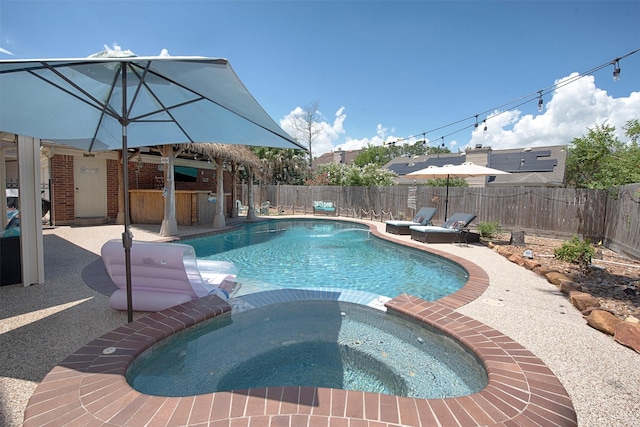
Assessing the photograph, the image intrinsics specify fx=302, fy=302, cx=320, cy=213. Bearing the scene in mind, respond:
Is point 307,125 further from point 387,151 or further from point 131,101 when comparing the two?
point 387,151

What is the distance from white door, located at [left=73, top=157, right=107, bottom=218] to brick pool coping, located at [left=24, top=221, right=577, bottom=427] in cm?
1133

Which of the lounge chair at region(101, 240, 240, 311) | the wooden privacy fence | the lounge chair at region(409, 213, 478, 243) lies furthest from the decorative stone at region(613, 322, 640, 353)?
the lounge chair at region(409, 213, 478, 243)

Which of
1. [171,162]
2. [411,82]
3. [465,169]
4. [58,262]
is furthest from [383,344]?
[411,82]

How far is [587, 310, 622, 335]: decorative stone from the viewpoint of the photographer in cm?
347

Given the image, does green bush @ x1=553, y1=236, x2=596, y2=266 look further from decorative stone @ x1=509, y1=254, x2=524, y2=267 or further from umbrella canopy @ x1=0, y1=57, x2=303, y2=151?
umbrella canopy @ x1=0, y1=57, x2=303, y2=151

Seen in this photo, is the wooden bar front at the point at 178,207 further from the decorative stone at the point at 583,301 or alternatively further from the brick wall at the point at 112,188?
the decorative stone at the point at 583,301

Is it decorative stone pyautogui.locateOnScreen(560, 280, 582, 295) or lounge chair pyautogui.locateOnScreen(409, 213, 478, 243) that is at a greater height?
lounge chair pyautogui.locateOnScreen(409, 213, 478, 243)

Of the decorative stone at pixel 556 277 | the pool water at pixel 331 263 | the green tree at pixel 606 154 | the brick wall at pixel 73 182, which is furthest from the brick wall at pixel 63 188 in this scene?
the green tree at pixel 606 154

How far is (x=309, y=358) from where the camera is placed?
10.5ft

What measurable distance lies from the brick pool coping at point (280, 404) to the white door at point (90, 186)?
11328 millimetres

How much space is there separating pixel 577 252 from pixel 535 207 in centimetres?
546

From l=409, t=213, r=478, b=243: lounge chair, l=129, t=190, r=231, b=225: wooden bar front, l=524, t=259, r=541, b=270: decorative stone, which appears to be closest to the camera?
l=524, t=259, r=541, b=270: decorative stone

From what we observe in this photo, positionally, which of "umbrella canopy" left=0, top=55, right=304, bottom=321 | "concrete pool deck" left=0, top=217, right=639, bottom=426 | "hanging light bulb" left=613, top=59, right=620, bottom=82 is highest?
"hanging light bulb" left=613, top=59, right=620, bottom=82

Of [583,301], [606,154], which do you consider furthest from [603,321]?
[606,154]
